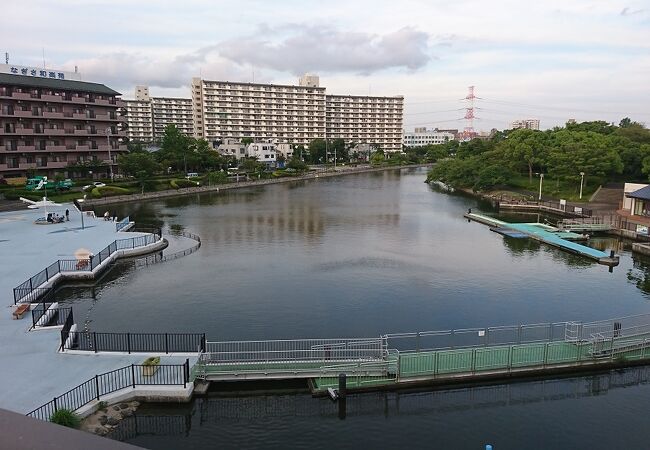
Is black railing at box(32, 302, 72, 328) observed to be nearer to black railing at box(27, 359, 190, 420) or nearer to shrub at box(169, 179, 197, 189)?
black railing at box(27, 359, 190, 420)

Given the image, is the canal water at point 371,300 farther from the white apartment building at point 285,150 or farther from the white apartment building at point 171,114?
the white apartment building at point 171,114

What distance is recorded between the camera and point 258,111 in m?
111

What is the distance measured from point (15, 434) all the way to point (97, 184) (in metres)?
51.2

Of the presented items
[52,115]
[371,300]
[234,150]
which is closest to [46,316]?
Result: [371,300]

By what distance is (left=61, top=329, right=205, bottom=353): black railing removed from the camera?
12570 millimetres

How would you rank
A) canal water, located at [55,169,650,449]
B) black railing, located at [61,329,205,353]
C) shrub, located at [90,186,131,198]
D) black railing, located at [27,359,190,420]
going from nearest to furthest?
1. black railing, located at [27,359,190,420]
2. canal water, located at [55,169,650,449]
3. black railing, located at [61,329,205,353]
4. shrub, located at [90,186,131,198]

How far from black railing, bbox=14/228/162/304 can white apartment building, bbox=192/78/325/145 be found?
82409 millimetres

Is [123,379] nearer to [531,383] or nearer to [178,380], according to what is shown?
[178,380]

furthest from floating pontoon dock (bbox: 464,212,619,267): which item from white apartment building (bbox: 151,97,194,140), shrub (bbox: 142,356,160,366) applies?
white apartment building (bbox: 151,97,194,140)

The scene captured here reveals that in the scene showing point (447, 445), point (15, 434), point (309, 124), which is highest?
point (309, 124)

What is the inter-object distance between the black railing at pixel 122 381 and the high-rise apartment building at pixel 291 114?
301 feet

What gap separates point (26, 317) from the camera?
47.9 feet

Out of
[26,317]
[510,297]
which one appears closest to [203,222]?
[26,317]

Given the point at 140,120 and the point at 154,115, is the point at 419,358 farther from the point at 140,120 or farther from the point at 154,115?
the point at 154,115
